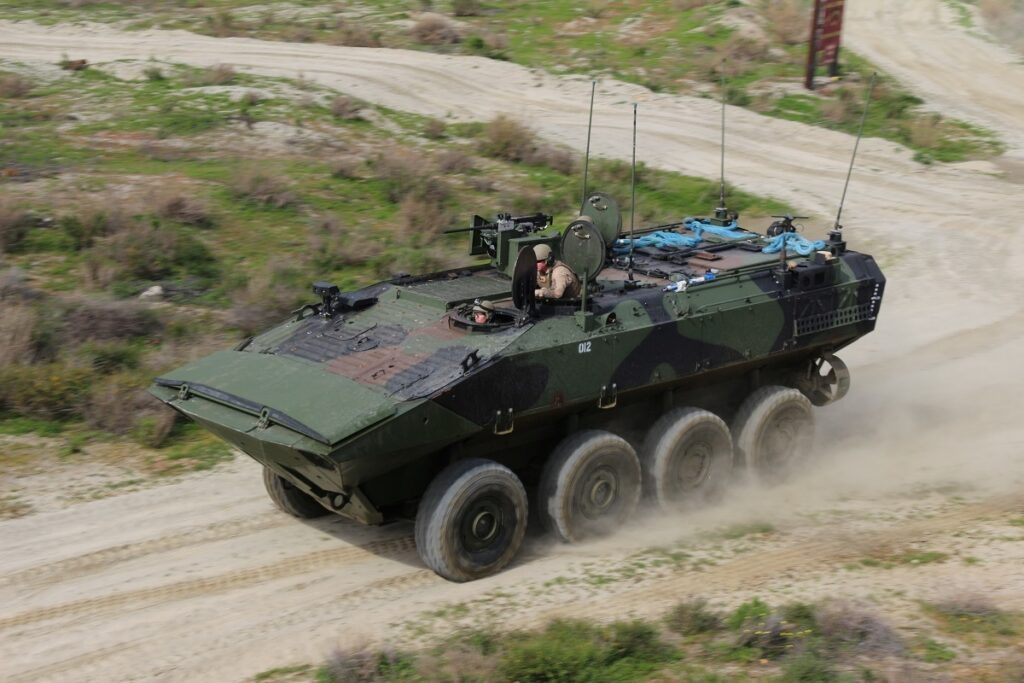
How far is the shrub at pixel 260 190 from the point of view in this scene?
19734 millimetres

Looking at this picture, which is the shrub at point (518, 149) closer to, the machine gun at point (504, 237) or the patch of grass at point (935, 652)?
the machine gun at point (504, 237)

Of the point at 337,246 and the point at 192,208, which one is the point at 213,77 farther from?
the point at 337,246

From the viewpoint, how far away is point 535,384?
9.35 meters

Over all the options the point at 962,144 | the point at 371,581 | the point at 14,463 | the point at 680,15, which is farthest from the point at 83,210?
the point at 680,15

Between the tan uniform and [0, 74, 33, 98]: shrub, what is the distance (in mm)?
19258

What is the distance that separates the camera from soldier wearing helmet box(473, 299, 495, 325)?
963 centimetres

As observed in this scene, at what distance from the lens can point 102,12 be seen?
35.7 meters

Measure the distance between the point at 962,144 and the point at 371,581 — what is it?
2214 centimetres

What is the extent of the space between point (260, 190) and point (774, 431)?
11127mm

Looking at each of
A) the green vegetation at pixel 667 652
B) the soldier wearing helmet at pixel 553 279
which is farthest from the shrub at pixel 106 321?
the green vegetation at pixel 667 652

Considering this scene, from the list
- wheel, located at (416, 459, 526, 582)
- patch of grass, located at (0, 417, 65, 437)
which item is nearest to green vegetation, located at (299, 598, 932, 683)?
wheel, located at (416, 459, 526, 582)

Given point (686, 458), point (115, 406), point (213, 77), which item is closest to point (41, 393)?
point (115, 406)

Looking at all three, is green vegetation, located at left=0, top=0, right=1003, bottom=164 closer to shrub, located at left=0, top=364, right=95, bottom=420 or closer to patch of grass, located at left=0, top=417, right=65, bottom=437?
shrub, located at left=0, top=364, right=95, bottom=420

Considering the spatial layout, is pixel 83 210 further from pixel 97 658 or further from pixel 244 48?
pixel 244 48
